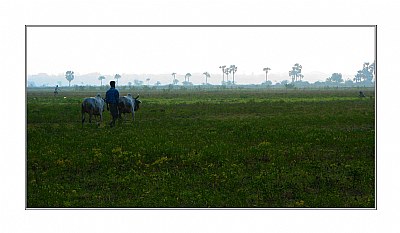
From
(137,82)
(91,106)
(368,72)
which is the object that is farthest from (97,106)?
(137,82)

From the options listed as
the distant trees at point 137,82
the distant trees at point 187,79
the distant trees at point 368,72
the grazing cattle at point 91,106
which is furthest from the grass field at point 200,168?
the distant trees at point 187,79

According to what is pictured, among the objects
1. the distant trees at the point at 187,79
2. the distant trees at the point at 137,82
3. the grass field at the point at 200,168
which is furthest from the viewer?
the distant trees at the point at 187,79

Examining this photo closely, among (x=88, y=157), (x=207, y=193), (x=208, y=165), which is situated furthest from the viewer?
(x=88, y=157)

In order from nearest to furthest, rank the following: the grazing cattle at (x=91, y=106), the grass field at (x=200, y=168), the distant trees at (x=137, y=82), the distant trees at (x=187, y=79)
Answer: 1. the grass field at (x=200, y=168)
2. the grazing cattle at (x=91, y=106)
3. the distant trees at (x=137, y=82)
4. the distant trees at (x=187, y=79)

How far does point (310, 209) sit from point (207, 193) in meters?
2.50

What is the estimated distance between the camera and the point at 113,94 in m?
22.5

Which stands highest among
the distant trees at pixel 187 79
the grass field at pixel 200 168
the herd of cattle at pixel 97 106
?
the distant trees at pixel 187 79

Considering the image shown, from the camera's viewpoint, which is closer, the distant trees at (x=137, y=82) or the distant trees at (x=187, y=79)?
the distant trees at (x=137, y=82)

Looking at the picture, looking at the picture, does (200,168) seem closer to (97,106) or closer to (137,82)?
(97,106)

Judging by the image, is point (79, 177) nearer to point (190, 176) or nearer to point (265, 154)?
point (190, 176)

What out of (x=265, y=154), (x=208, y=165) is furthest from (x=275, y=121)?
(x=208, y=165)

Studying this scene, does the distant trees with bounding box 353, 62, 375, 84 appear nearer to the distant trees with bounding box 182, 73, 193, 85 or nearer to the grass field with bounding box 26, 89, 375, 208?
the grass field with bounding box 26, 89, 375, 208

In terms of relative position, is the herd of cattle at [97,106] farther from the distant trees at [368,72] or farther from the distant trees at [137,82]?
the distant trees at [137,82]

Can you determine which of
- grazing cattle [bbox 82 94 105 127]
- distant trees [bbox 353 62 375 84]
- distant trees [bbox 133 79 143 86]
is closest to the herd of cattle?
grazing cattle [bbox 82 94 105 127]
